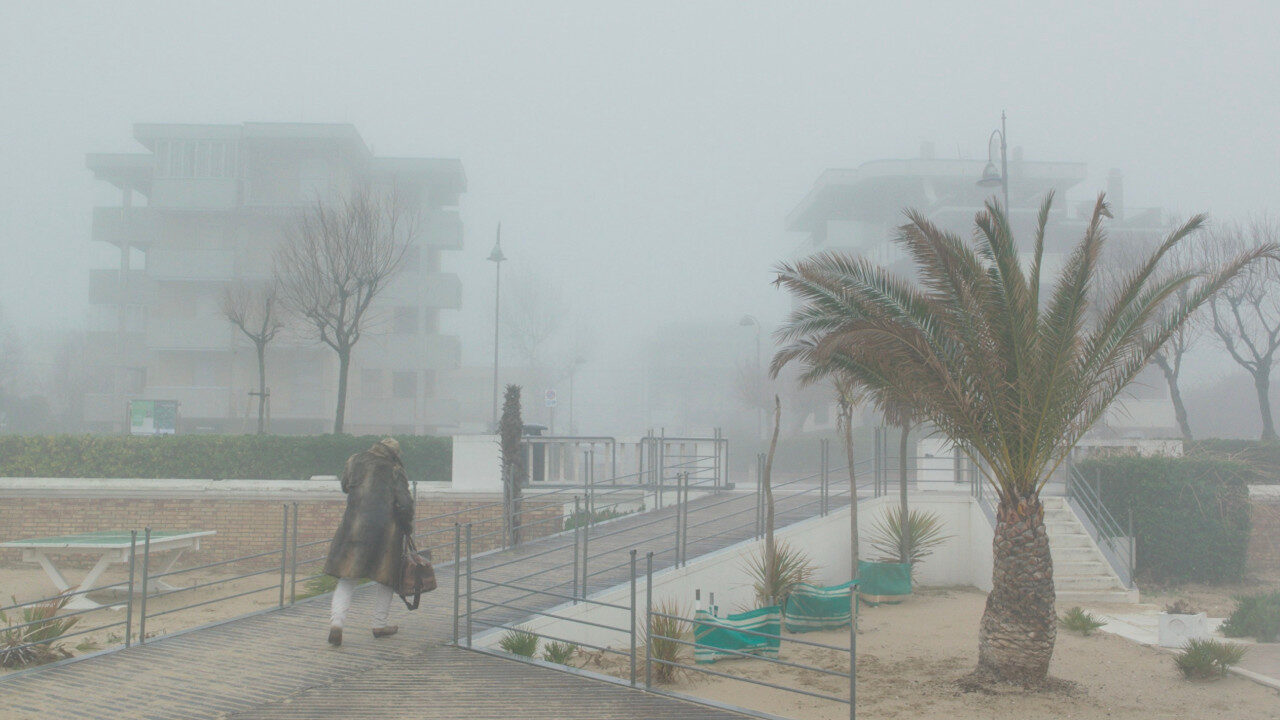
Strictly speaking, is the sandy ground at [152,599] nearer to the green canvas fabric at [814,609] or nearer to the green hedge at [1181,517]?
the green canvas fabric at [814,609]

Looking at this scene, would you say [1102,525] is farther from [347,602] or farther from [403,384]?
[403,384]

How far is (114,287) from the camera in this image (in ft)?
147

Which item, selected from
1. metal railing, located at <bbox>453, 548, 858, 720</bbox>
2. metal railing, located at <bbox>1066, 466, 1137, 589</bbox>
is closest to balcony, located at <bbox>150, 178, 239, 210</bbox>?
metal railing, located at <bbox>453, 548, 858, 720</bbox>

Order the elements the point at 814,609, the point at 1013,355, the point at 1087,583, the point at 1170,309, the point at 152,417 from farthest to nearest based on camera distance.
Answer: the point at 1170,309 → the point at 152,417 → the point at 1087,583 → the point at 814,609 → the point at 1013,355

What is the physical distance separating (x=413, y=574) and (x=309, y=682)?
4.77 feet

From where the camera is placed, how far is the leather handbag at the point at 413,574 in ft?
27.2

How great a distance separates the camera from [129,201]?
45.4 meters

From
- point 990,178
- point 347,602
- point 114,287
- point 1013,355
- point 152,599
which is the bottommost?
point 152,599

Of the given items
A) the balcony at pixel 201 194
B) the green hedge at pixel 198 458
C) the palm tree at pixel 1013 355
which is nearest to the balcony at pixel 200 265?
the balcony at pixel 201 194

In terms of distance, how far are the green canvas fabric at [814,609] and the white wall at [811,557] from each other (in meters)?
0.80

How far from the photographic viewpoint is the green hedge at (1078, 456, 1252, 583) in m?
16.3

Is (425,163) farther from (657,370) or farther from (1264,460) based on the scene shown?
(657,370)

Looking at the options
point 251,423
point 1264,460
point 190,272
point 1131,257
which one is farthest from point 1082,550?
point 190,272

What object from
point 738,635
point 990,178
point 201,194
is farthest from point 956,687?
point 201,194
